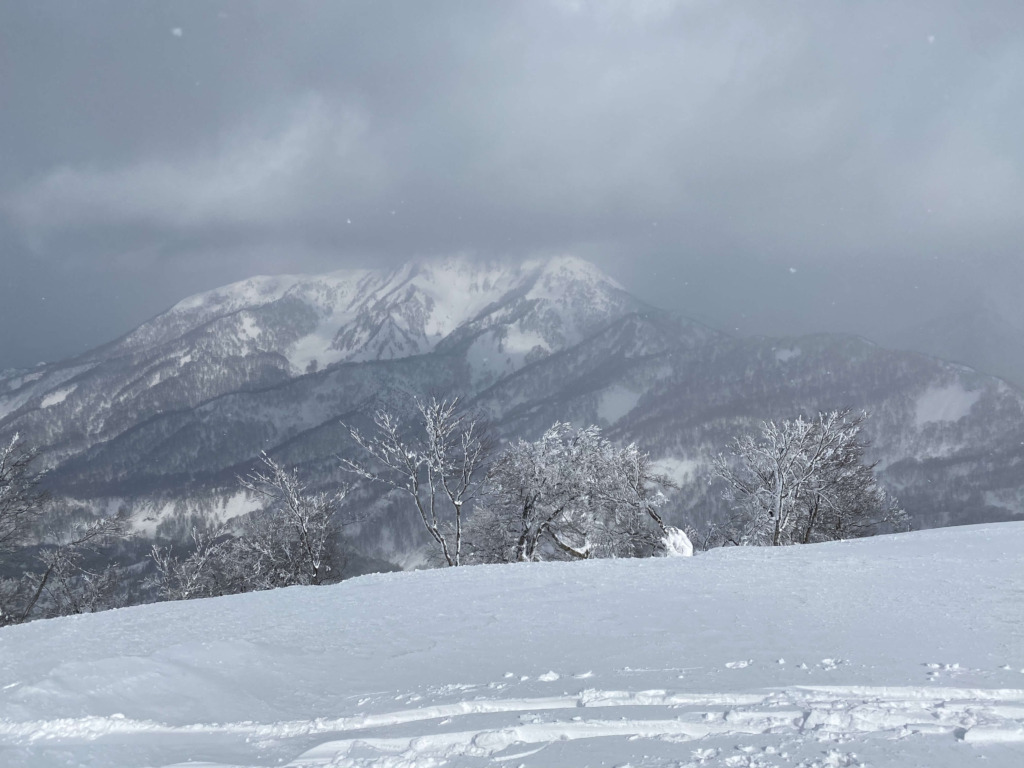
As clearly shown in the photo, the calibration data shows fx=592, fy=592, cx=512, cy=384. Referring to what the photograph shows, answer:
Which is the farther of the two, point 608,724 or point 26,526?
point 26,526

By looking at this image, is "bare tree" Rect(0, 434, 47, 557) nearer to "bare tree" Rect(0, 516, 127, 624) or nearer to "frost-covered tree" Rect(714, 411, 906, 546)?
"bare tree" Rect(0, 516, 127, 624)

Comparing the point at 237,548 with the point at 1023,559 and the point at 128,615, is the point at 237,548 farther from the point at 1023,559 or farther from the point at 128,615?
the point at 1023,559

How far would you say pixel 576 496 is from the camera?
30.2 metres

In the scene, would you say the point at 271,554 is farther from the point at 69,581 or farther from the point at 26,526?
the point at 69,581

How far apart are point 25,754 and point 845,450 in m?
31.4

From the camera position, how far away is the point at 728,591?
11500mm

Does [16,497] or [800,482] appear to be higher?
[16,497]

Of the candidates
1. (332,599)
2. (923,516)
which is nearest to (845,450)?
(332,599)

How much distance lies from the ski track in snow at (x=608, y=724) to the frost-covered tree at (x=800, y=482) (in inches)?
867

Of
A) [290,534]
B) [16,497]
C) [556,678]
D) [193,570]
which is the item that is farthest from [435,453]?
[193,570]

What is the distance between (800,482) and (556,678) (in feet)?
77.9

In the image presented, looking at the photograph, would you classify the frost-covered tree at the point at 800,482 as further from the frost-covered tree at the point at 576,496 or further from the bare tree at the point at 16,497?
the bare tree at the point at 16,497

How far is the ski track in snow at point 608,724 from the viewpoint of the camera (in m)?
5.16

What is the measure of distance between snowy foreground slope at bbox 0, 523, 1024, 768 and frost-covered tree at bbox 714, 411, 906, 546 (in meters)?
15.4
